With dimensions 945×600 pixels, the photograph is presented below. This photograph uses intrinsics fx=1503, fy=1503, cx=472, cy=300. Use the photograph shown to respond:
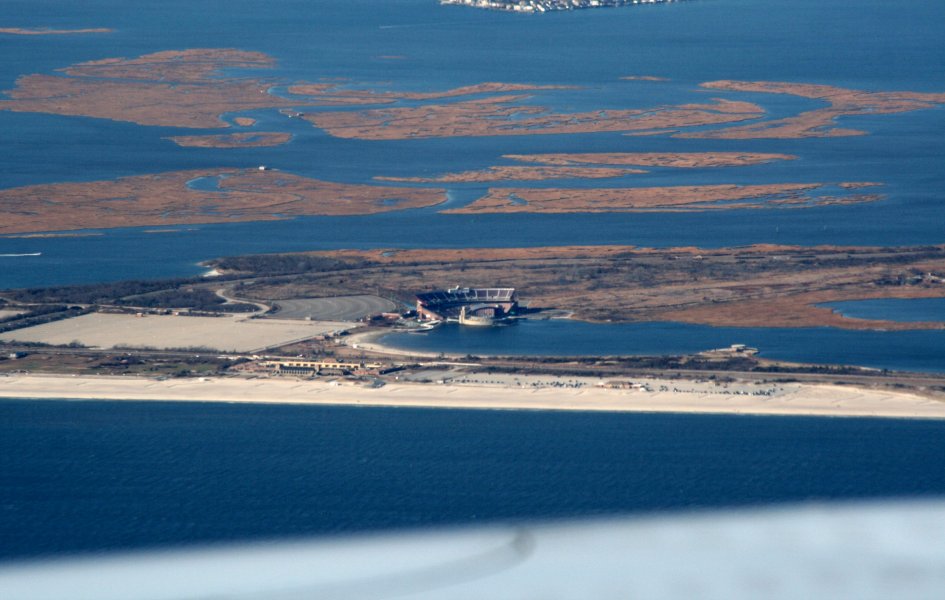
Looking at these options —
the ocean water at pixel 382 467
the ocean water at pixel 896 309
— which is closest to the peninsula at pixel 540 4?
the ocean water at pixel 896 309

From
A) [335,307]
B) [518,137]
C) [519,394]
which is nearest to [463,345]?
[335,307]

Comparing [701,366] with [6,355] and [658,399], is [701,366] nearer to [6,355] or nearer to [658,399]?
[658,399]

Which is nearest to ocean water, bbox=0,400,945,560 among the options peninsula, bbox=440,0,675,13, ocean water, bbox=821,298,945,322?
ocean water, bbox=821,298,945,322

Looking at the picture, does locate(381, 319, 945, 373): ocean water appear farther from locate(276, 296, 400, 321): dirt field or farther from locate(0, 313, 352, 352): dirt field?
locate(0, 313, 352, 352): dirt field

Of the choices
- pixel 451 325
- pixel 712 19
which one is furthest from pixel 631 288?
pixel 712 19

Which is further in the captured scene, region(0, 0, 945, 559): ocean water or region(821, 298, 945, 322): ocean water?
region(821, 298, 945, 322): ocean water

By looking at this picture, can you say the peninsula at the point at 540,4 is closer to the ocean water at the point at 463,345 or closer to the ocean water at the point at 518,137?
the ocean water at the point at 518,137
